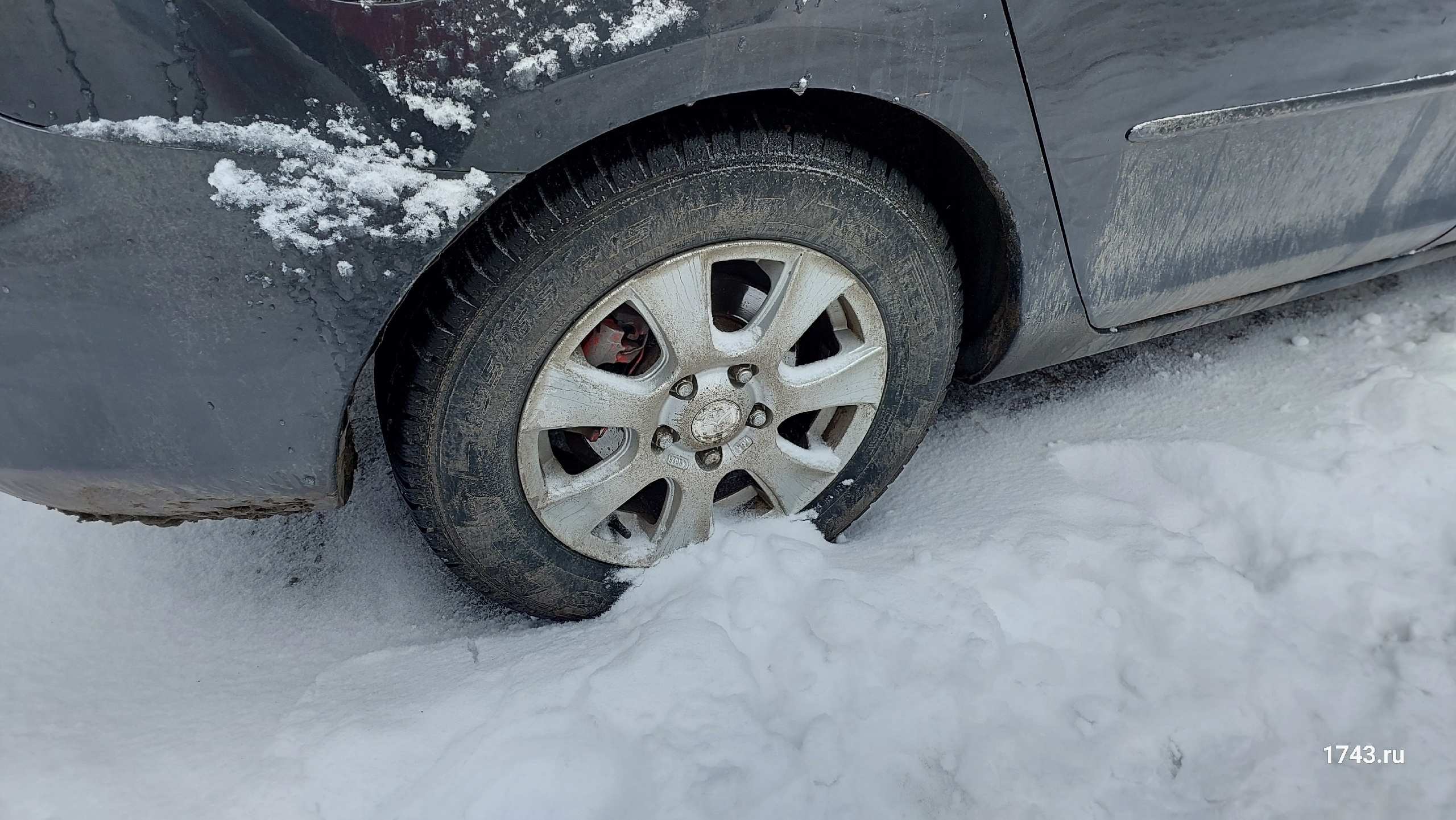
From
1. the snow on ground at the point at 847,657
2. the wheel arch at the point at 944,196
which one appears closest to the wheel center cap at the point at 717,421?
the snow on ground at the point at 847,657

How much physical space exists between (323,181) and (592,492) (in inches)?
26.3

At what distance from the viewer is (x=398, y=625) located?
175 cm

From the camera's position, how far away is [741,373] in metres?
1.56

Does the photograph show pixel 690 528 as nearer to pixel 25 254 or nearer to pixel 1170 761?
pixel 1170 761

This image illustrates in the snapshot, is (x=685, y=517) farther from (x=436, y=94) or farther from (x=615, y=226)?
(x=436, y=94)

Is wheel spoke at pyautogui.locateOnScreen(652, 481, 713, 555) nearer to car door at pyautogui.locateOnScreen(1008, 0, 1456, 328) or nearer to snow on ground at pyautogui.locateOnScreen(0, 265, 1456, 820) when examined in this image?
snow on ground at pyautogui.locateOnScreen(0, 265, 1456, 820)

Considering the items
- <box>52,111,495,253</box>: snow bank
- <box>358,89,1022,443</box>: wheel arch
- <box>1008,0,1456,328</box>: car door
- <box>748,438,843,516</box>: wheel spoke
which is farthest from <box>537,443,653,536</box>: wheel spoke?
<box>1008,0,1456,328</box>: car door

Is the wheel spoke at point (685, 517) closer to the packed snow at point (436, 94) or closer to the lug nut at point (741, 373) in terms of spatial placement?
the lug nut at point (741, 373)

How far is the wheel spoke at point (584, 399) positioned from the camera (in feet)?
4.77

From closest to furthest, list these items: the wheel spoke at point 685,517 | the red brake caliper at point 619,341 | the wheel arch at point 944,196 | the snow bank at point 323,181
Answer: the snow bank at point 323,181 < the wheel arch at point 944,196 < the red brake caliper at point 619,341 < the wheel spoke at point 685,517

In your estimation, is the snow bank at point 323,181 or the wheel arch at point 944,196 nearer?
the snow bank at point 323,181

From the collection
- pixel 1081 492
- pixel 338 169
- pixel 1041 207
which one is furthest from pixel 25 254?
pixel 1081 492

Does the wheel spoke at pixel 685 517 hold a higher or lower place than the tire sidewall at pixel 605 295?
lower

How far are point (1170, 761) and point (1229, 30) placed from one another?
3.74 ft
